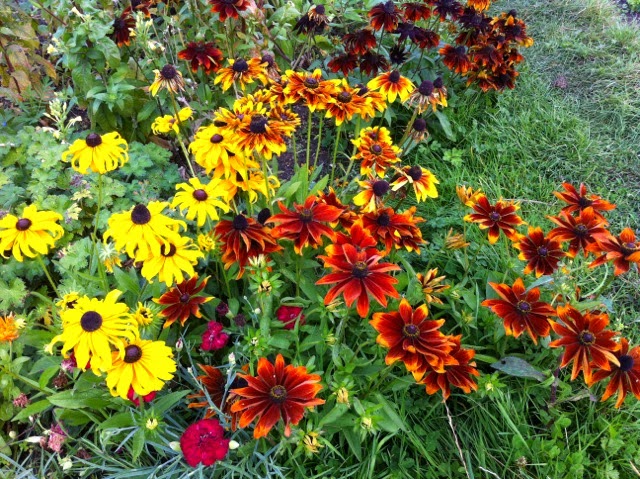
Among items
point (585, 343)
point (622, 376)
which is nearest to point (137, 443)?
point (585, 343)

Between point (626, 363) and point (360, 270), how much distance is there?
31.4 inches

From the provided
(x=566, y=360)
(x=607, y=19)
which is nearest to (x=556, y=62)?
(x=607, y=19)

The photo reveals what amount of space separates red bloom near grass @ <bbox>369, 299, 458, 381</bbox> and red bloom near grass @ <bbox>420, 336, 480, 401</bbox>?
4.4 inches

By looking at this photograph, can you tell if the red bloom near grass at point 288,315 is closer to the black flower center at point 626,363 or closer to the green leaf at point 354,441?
the green leaf at point 354,441

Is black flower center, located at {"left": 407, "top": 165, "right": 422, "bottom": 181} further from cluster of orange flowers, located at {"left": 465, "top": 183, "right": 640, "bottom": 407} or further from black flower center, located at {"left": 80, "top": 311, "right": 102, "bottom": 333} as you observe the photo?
black flower center, located at {"left": 80, "top": 311, "right": 102, "bottom": 333}

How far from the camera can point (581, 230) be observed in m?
1.50

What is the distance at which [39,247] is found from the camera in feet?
4.38

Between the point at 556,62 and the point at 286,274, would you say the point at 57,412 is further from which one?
the point at 556,62

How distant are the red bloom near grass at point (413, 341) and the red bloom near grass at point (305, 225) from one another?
269mm

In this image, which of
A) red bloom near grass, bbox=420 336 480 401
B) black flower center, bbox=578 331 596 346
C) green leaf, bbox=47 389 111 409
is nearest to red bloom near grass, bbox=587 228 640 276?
black flower center, bbox=578 331 596 346

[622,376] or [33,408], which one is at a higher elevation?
[622,376]

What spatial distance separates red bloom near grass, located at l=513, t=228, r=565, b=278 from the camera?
5.03 feet

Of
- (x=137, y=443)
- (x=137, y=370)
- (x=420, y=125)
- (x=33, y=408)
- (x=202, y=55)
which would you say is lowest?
(x=33, y=408)

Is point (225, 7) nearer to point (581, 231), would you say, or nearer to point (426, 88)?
point (426, 88)
